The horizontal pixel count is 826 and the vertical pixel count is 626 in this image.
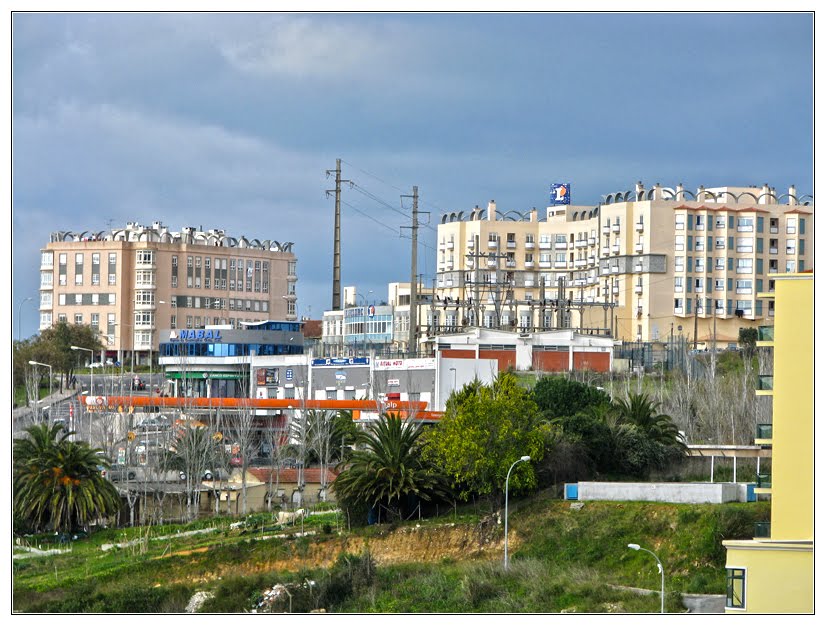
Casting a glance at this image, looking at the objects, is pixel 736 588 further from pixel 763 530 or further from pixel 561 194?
pixel 561 194

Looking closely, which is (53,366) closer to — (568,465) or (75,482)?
(75,482)

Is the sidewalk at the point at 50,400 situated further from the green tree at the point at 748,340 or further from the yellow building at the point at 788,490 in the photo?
the yellow building at the point at 788,490

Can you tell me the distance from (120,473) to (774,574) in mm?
39125

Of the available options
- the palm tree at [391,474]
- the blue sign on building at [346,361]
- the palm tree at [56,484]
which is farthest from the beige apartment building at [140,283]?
the palm tree at [391,474]

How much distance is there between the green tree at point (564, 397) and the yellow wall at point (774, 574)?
76.5 ft

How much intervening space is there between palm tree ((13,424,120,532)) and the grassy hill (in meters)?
2.15

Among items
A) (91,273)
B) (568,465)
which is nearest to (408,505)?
(568,465)

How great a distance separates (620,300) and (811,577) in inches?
3264

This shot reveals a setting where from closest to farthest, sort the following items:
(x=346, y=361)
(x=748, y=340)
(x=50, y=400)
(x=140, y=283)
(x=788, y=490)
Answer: (x=788, y=490)
(x=346, y=361)
(x=748, y=340)
(x=50, y=400)
(x=140, y=283)

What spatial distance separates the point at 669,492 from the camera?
47.8 m

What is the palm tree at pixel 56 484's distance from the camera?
55.5m

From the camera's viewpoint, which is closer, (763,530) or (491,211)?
(763,530)

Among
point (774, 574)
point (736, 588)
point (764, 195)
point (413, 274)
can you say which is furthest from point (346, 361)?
point (774, 574)

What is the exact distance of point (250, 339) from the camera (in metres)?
106
